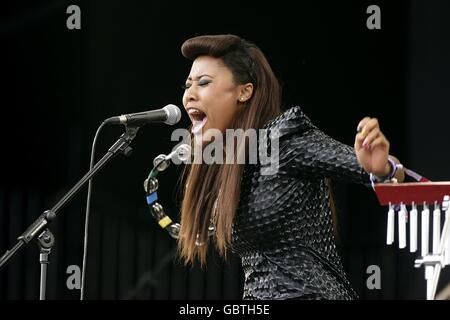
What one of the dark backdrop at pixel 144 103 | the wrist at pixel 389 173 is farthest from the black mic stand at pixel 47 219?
the dark backdrop at pixel 144 103

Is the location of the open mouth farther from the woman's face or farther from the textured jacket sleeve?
the textured jacket sleeve

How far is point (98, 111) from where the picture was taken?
14.2ft

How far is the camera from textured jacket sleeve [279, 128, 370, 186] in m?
2.43

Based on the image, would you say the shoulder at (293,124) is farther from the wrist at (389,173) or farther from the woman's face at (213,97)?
the wrist at (389,173)

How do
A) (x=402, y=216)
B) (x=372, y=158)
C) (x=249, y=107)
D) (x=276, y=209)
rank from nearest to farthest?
1. (x=372, y=158)
2. (x=402, y=216)
3. (x=276, y=209)
4. (x=249, y=107)

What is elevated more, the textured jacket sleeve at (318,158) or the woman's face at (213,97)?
the woman's face at (213,97)

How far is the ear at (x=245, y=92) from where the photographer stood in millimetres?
2830

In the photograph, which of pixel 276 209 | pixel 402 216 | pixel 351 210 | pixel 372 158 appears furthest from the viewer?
pixel 351 210

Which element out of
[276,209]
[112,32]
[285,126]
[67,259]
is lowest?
[67,259]

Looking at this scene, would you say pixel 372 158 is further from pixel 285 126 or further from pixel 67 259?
pixel 67 259

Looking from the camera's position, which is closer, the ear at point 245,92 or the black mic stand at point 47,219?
the black mic stand at point 47,219

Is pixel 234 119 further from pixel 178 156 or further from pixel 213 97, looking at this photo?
pixel 178 156

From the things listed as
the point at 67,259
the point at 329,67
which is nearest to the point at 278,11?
the point at 329,67
